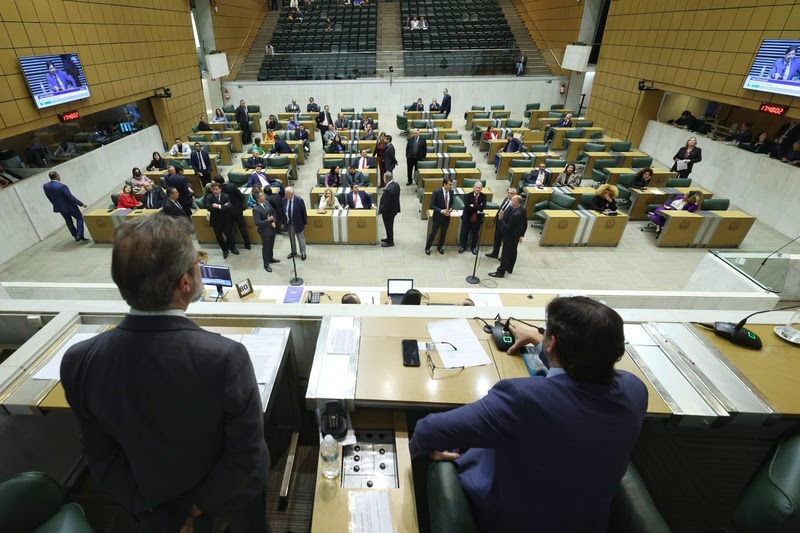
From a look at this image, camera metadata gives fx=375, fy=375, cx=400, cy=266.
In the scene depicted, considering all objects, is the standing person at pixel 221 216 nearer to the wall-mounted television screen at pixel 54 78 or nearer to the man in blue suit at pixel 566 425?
the wall-mounted television screen at pixel 54 78

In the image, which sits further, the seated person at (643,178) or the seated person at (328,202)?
the seated person at (643,178)

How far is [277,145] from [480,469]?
1021cm

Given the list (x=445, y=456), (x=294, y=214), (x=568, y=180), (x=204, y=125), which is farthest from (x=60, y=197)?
(x=568, y=180)

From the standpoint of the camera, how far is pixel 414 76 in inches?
692

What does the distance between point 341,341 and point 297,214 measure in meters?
4.54

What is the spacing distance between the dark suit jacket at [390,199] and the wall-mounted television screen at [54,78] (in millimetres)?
7634

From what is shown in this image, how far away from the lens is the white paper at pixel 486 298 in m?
3.67

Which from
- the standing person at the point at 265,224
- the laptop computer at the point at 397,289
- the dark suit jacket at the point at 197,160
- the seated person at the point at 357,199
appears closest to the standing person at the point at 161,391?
the laptop computer at the point at 397,289

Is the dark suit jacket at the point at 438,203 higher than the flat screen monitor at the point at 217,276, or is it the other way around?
the flat screen monitor at the point at 217,276

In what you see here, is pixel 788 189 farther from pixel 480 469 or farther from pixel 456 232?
pixel 480 469

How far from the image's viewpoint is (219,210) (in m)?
6.55

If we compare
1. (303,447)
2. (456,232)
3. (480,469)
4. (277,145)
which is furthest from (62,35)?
(480,469)

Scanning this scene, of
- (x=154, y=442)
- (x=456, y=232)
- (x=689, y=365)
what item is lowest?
(x=456, y=232)

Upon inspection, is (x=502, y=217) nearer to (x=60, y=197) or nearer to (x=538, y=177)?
(x=538, y=177)
